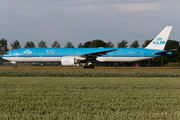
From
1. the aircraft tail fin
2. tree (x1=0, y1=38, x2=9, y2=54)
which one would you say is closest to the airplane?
the aircraft tail fin

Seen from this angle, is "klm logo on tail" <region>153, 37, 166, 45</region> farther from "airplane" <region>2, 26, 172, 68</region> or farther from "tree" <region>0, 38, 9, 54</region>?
"tree" <region>0, 38, 9, 54</region>

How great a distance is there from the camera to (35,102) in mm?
6766

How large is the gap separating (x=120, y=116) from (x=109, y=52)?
27096 millimetres

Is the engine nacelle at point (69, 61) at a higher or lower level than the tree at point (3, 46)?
lower

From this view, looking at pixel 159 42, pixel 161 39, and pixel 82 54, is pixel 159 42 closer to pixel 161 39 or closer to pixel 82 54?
pixel 161 39

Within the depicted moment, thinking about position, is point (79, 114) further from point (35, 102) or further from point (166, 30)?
point (166, 30)

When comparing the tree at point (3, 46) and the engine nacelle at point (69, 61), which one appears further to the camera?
the tree at point (3, 46)

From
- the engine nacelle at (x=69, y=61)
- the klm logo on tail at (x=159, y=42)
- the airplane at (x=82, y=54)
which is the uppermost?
the klm logo on tail at (x=159, y=42)

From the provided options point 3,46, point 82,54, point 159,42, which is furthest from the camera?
point 3,46

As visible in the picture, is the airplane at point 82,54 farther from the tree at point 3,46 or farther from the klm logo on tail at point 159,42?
the tree at point 3,46

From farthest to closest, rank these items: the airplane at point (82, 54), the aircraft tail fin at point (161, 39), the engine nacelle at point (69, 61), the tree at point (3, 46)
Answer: the tree at point (3, 46) < the aircraft tail fin at point (161, 39) < the airplane at point (82, 54) < the engine nacelle at point (69, 61)

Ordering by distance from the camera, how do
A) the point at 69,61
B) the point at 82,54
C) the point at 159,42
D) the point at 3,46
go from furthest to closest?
the point at 3,46, the point at 159,42, the point at 82,54, the point at 69,61

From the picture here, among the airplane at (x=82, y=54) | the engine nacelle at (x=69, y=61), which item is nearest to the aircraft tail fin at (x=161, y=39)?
the airplane at (x=82, y=54)

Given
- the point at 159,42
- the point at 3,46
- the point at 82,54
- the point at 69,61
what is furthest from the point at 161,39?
the point at 3,46
